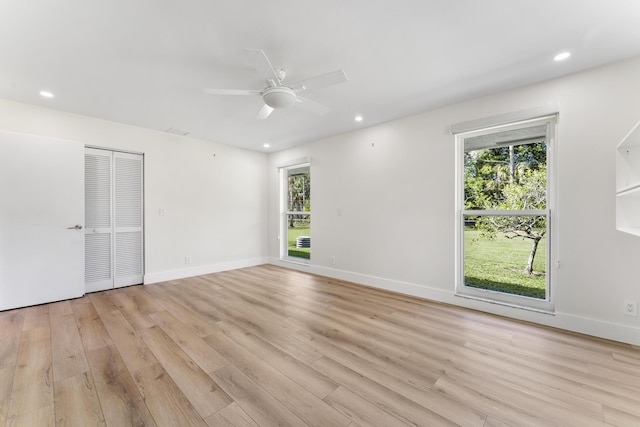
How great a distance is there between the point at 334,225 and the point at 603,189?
3.27 meters

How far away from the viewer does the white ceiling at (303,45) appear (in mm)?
1727

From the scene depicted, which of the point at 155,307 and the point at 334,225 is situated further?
the point at 334,225

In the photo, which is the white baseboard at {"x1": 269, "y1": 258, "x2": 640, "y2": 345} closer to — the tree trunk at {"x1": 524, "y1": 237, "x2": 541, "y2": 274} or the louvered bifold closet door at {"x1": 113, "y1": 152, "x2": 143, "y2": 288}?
the tree trunk at {"x1": 524, "y1": 237, "x2": 541, "y2": 274}

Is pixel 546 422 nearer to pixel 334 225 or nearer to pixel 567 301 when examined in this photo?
pixel 567 301

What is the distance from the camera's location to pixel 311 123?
12.8ft

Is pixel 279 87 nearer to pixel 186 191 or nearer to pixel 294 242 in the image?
Answer: pixel 186 191

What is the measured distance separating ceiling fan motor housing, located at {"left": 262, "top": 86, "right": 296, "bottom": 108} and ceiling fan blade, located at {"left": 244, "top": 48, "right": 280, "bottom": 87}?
0.06 m

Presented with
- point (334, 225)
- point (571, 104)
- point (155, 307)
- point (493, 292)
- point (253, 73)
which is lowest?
point (155, 307)

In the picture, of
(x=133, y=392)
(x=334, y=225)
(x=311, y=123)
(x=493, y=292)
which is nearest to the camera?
(x=133, y=392)

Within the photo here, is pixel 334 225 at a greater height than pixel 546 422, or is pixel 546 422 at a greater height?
pixel 334 225

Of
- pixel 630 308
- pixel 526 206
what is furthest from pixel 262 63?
pixel 630 308

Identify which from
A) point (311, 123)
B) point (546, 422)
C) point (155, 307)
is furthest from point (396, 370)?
point (311, 123)

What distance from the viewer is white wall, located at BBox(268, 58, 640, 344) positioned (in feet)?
7.60

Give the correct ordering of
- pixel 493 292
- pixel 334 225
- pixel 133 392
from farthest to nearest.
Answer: pixel 334 225 < pixel 493 292 < pixel 133 392
